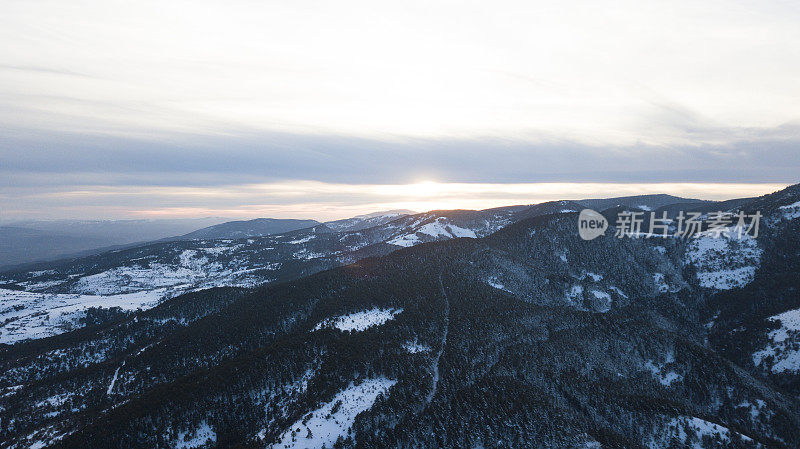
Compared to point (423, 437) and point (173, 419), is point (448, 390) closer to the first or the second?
point (423, 437)

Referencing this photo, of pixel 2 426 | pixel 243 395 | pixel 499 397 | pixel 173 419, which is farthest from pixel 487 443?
Result: pixel 2 426

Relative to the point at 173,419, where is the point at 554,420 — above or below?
above

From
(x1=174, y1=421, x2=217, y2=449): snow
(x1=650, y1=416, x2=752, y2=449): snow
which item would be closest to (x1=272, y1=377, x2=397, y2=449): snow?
(x1=174, y1=421, x2=217, y2=449): snow

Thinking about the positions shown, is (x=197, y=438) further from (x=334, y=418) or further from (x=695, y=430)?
(x=695, y=430)

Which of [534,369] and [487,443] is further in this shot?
[534,369]

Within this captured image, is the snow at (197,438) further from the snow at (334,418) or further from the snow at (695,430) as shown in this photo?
the snow at (695,430)

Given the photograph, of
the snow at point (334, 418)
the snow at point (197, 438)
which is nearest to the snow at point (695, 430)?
the snow at point (334, 418)

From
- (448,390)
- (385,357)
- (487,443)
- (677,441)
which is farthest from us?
(385,357)
